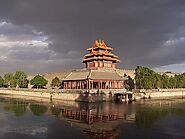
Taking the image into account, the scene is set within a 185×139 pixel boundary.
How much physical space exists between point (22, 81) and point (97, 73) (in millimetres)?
42814

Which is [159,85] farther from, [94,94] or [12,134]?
[12,134]

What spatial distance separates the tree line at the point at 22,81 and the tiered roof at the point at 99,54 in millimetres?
15078

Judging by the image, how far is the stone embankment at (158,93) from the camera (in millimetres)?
72875

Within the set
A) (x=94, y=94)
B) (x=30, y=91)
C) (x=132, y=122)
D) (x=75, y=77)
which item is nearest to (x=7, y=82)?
(x=30, y=91)

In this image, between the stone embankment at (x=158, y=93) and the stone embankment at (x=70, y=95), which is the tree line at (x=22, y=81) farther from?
the stone embankment at (x=158, y=93)

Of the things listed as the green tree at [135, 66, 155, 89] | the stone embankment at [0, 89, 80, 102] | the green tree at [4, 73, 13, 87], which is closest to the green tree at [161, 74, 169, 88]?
the green tree at [135, 66, 155, 89]

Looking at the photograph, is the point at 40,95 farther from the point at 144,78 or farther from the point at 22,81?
the point at 144,78

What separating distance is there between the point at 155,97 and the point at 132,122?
42.6 m

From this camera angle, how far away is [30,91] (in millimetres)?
85375

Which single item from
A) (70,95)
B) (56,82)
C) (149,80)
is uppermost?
(149,80)

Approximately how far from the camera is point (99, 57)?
3081 inches

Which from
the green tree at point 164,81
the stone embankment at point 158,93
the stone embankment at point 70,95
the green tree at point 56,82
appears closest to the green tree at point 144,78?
the stone embankment at point 158,93

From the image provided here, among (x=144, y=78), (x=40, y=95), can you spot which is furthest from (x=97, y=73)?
(x=40, y=95)

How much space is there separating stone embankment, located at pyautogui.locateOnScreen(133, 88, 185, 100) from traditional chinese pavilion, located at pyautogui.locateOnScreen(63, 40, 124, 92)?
212 inches
